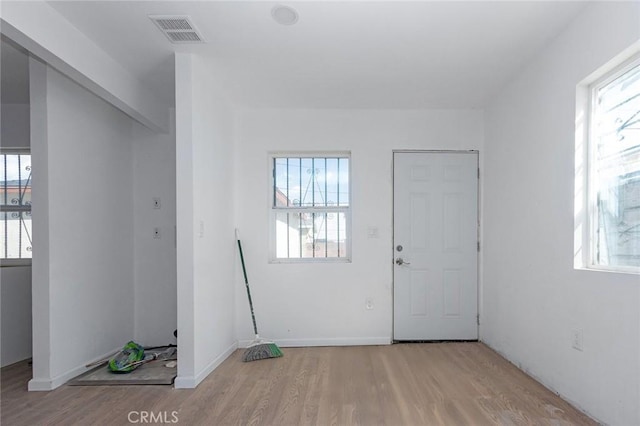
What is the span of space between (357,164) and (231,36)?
1846mm

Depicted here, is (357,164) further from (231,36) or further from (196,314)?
(196,314)

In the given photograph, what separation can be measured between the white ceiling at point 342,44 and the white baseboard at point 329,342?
2579 mm

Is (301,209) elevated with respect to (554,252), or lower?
elevated

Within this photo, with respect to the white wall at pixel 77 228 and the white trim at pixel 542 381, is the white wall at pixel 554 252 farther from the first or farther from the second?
the white wall at pixel 77 228

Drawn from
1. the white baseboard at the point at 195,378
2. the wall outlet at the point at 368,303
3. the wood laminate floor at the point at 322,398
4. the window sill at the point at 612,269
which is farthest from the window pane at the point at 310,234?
the window sill at the point at 612,269

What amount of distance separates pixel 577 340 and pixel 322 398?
1777 mm

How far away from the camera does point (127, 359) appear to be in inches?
114

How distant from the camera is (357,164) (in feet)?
12.0

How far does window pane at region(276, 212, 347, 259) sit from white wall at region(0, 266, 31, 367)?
8.22 ft

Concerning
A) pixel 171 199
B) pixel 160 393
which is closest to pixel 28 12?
pixel 171 199

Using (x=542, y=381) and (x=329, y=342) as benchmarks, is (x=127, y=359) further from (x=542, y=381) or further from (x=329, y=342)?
(x=542, y=381)

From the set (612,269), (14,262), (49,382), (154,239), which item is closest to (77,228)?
(154,239)

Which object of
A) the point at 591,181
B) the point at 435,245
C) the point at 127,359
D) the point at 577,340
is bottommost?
the point at 127,359

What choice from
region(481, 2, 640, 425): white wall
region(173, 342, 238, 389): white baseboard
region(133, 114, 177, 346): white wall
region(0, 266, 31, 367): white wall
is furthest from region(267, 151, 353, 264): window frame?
region(0, 266, 31, 367): white wall
